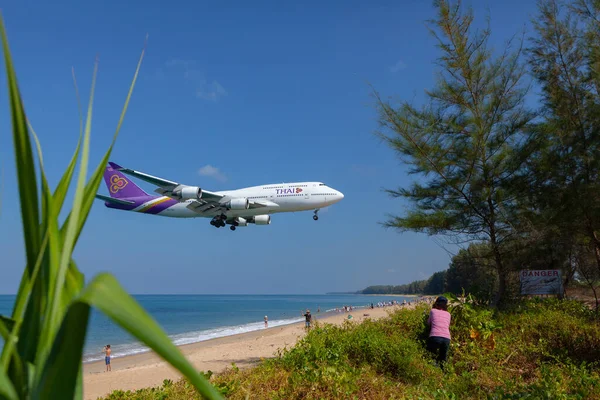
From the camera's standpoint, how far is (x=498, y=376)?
5398 mm

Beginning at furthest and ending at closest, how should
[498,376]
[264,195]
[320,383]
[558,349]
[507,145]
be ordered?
[264,195] < [507,145] < [558,349] < [498,376] < [320,383]

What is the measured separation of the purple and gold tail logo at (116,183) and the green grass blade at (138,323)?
35827 mm

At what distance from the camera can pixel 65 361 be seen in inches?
26.4

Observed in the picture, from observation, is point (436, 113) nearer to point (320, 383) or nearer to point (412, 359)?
point (412, 359)

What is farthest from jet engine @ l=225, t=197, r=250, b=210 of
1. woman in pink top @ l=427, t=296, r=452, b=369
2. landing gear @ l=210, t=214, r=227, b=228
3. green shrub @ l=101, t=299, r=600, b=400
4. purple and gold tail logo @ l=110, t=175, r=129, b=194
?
woman in pink top @ l=427, t=296, r=452, b=369

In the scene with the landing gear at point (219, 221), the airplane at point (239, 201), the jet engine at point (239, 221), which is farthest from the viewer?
the jet engine at point (239, 221)

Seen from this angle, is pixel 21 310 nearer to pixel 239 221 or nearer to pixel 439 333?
pixel 439 333

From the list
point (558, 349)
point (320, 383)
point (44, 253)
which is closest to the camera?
point (44, 253)

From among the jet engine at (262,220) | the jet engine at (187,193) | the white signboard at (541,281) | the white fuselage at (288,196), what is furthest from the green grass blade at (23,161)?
the jet engine at (262,220)

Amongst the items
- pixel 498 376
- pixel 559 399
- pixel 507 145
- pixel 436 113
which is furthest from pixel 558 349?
pixel 436 113

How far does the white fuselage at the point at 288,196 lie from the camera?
27828mm

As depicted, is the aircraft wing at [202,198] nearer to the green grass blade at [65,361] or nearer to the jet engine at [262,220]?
the jet engine at [262,220]

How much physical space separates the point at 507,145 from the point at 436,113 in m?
1.78

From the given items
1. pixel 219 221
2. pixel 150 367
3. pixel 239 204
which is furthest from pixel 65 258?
pixel 219 221
